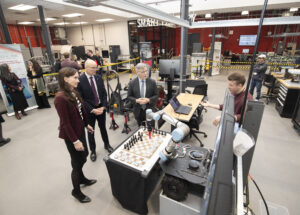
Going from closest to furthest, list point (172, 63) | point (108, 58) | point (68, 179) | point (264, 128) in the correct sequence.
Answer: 1. point (68, 179)
2. point (264, 128)
3. point (172, 63)
4. point (108, 58)

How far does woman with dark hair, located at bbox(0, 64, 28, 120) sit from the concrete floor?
0.69 m

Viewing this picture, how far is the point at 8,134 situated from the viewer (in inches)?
146

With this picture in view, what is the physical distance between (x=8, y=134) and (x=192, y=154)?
4.20 meters

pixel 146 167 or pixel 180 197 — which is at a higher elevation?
pixel 146 167

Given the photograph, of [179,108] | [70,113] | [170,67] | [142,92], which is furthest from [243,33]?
[70,113]

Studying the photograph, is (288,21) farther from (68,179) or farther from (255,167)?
(68,179)

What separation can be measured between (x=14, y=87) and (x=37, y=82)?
0.72 metres

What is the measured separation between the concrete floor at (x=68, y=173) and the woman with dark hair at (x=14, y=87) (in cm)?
69

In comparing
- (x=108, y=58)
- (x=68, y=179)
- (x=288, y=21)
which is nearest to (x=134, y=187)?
(x=68, y=179)

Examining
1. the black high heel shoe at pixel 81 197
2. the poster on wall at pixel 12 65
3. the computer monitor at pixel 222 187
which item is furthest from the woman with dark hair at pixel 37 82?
the computer monitor at pixel 222 187

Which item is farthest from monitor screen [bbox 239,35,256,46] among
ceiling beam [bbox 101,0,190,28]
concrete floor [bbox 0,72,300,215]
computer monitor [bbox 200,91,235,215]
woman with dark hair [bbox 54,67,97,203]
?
computer monitor [bbox 200,91,235,215]

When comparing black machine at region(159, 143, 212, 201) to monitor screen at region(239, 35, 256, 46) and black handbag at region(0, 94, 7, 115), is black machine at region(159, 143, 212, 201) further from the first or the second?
monitor screen at region(239, 35, 256, 46)

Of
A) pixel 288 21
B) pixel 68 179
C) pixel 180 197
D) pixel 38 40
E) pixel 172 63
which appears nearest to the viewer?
pixel 288 21

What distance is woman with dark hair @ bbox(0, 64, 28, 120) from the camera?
3.95 meters
